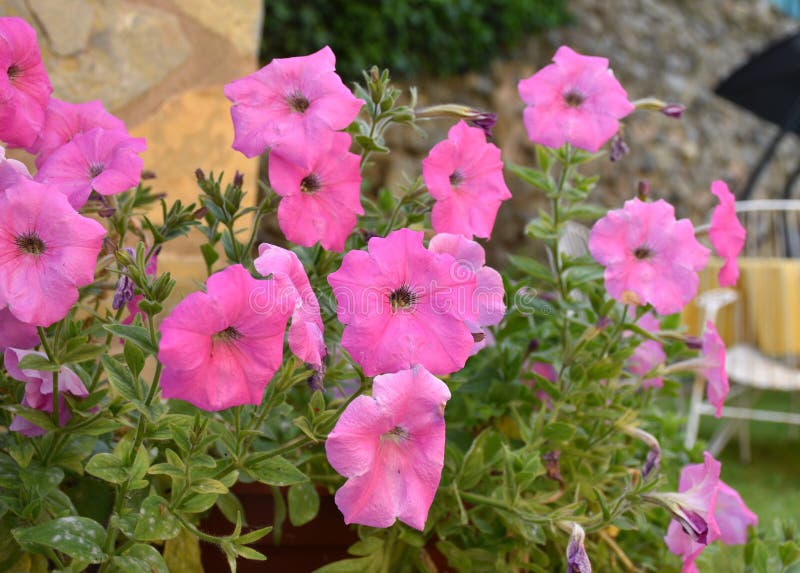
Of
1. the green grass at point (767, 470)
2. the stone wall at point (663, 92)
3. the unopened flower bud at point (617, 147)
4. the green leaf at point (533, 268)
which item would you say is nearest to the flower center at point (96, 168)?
the green leaf at point (533, 268)

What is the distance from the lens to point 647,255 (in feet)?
2.87

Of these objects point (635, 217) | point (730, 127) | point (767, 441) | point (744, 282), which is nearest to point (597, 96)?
point (635, 217)

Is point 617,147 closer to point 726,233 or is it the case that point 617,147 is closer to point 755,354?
point 726,233

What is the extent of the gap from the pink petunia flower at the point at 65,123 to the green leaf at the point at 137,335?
0.26 meters

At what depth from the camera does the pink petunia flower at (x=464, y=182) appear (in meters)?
0.80

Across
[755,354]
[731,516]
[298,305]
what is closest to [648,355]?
[731,516]

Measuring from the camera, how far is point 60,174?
2.59ft

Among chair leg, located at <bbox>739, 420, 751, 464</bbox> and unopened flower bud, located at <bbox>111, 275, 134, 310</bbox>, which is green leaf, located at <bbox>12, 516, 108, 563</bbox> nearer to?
unopened flower bud, located at <bbox>111, 275, 134, 310</bbox>

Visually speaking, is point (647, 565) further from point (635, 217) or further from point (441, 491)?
point (635, 217)

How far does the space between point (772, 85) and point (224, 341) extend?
519 centimetres

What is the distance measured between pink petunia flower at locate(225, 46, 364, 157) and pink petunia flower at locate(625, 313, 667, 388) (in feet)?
1.68

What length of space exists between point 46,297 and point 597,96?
1.87 ft

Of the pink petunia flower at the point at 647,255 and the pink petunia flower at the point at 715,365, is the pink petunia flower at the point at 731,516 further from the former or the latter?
the pink petunia flower at the point at 647,255

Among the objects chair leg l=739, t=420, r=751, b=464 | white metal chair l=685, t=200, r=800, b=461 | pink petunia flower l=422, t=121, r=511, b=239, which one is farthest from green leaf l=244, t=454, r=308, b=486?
chair leg l=739, t=420, r=751, b=464
